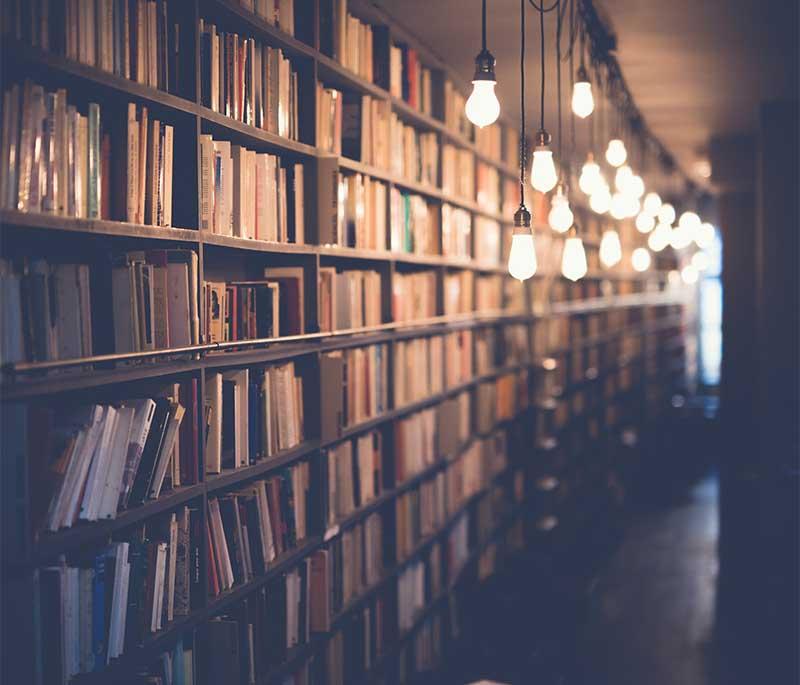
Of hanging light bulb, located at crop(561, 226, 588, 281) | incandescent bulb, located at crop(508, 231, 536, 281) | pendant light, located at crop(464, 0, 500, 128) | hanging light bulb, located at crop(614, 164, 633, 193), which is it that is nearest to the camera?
pendant light, located at crop(464, 0, 500, 128)

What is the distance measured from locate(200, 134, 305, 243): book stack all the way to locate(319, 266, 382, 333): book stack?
0.82 feet

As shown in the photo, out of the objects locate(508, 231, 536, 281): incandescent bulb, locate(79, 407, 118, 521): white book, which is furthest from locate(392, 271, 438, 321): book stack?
locate(79, 407, 118, 521): white book

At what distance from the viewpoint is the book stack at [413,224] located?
4289 millimetres

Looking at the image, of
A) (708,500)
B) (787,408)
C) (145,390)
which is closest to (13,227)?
(145,390)

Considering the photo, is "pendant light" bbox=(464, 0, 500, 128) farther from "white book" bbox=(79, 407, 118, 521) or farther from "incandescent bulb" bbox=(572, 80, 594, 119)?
"white book" bbox=(79, 407, 118, 521)

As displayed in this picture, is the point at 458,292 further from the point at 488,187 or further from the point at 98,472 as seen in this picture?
the point at 98,472

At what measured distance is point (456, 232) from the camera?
5262mm

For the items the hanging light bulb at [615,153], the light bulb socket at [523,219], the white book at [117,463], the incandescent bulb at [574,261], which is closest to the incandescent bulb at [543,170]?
the light bulb socket at [523,219]

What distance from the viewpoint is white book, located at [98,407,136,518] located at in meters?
2.16

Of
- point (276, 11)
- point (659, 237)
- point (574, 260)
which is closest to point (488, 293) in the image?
point (659, 237)

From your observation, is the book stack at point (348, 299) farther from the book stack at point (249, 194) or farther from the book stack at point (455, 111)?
Result: the book stack at point (455, 111)

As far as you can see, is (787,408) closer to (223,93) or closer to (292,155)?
(292,155)

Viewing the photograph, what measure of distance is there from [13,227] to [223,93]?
968mm

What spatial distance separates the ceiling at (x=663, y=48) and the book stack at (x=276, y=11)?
0.95m
